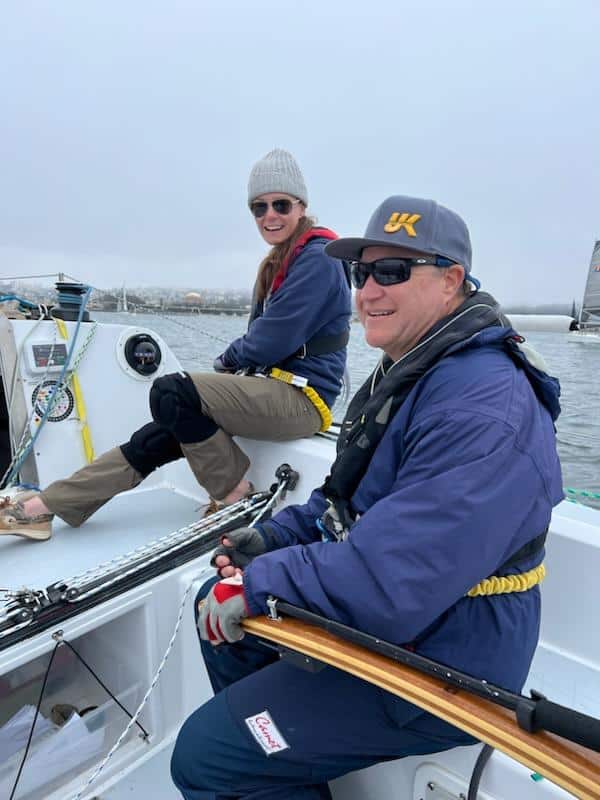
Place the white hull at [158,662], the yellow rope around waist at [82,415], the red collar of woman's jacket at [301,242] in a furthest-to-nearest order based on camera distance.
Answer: the yellow rope around waist at [82,415], the red collar of woman's jacket at [301,242], the white hull at [158,662]

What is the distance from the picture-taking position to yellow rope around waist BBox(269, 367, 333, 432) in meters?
2.34

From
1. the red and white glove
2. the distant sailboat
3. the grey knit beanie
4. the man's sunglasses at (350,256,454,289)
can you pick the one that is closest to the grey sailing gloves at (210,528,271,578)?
the red and white glove

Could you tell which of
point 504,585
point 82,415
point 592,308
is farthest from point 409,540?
point 592,308

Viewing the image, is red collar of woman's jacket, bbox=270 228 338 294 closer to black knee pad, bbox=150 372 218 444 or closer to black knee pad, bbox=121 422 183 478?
black knee pad, bbox=150 372 218 444

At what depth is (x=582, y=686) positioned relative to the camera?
1.57 m

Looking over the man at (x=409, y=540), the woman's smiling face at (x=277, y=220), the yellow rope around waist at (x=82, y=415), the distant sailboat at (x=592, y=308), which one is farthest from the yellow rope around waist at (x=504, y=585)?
the distant sailboat at (x=592, y=308)

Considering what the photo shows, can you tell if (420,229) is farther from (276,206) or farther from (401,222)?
(276,206)

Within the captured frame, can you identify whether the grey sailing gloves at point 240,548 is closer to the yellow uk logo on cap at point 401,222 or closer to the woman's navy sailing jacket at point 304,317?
the yellow uk logo on cap at point 401,222

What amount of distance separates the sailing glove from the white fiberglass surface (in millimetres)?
843

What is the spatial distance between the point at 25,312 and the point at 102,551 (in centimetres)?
143

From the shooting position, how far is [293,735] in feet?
3.60

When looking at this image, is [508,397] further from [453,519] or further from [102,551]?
[102,551]

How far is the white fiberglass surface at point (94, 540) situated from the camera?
6.58ft

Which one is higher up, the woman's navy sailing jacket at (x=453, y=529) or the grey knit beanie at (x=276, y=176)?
the grey knit beanie at (x=276, y=176)
